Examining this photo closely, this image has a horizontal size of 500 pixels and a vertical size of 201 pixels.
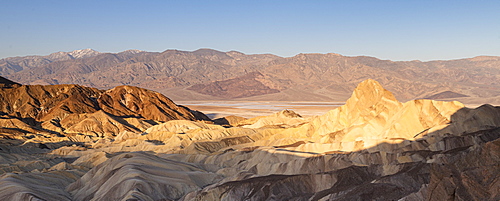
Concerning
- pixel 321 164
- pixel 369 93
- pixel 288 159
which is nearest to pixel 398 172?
pixel 321 164

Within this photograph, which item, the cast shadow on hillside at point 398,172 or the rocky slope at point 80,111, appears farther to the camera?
the rocky slope at point 80,111

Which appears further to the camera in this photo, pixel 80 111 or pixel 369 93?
pixel 80 111

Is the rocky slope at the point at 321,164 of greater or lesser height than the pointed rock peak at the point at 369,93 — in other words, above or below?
below

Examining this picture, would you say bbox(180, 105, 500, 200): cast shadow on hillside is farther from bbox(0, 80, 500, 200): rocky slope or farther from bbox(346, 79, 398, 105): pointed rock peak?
bbox(346, 79, 398, 105): pointed rock peak

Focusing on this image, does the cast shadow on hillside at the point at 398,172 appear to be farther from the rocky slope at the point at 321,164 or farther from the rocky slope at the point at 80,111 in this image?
the rocky slope at the point at 80,111

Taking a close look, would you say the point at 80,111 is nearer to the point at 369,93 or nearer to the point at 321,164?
the point at 369,93

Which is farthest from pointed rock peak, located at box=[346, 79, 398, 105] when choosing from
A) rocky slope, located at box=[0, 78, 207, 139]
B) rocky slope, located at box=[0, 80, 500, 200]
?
rocky slope, located at box=[0, 78, 207, 139]

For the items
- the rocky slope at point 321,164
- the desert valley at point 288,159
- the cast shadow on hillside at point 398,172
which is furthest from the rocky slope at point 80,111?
the cast shadow on hillside at point 398,172

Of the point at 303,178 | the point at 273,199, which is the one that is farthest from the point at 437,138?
the point at 273,199

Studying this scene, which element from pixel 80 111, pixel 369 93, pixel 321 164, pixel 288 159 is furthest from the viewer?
pixel 80 111
